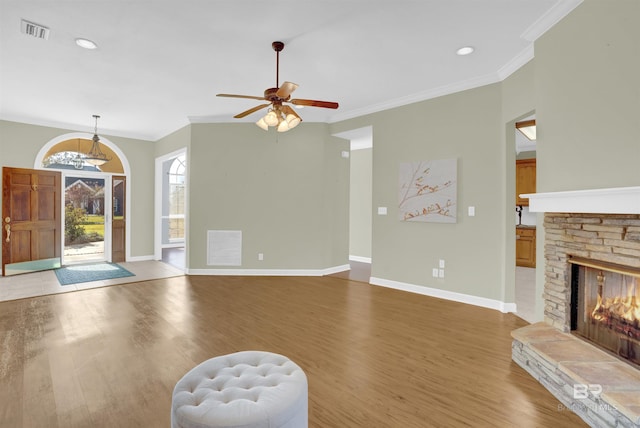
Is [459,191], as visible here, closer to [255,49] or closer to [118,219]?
[255,49]

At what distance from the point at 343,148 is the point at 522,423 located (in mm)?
5046

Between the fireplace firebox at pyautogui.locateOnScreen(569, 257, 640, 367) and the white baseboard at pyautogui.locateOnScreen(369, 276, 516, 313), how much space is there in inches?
56.5

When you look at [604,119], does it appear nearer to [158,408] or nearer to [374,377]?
[374,377]

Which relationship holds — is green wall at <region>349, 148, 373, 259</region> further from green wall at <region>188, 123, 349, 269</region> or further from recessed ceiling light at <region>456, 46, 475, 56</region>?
recessed ceiling light at <region>456, 46, 475, 56</region>

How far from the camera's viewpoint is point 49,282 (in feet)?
17.3

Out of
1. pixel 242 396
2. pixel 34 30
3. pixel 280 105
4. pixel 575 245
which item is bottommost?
pixel 242 396

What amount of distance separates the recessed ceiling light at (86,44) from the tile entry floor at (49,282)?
3488 mm

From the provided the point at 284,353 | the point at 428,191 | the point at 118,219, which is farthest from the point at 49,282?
the point at 428,191

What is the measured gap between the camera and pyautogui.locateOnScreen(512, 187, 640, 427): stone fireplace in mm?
1843

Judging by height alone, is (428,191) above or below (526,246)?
above

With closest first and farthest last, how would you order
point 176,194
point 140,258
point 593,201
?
point 593,201 → point 140,258 → point 176,194

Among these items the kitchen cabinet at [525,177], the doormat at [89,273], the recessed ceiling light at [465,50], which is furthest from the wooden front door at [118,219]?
the kitchen cabinet at [525,177]

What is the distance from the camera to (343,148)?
620 cm

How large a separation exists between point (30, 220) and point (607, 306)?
8.35m
